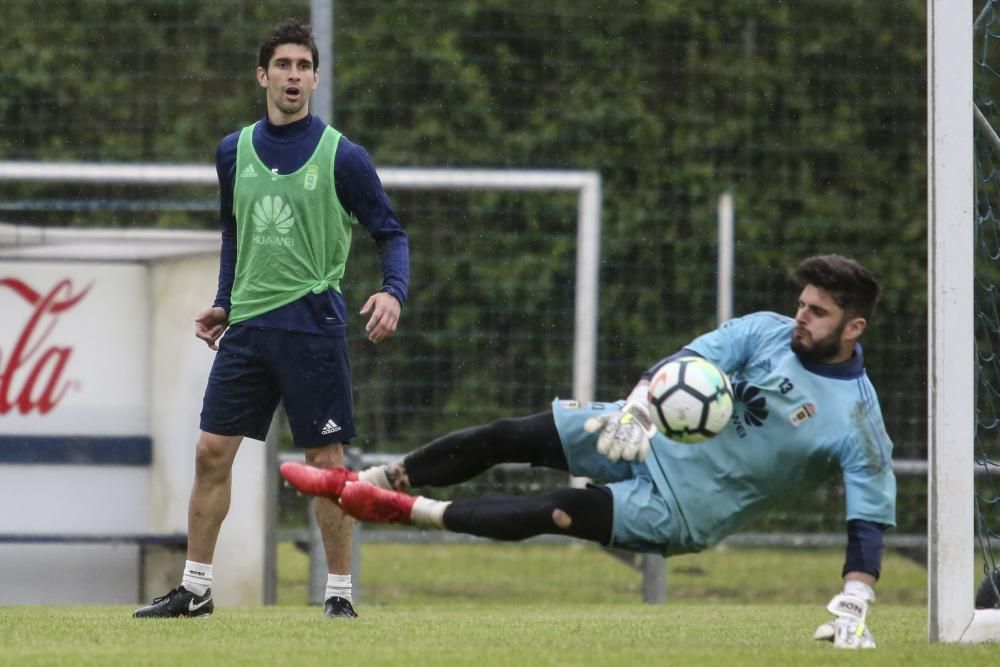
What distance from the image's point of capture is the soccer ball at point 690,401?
18.0 feet

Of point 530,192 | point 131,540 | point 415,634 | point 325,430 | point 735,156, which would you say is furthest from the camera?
point 735,156

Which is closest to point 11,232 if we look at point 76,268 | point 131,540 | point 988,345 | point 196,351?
point 76,268

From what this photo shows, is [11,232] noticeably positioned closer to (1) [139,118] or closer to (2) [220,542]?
(2) [220,542]

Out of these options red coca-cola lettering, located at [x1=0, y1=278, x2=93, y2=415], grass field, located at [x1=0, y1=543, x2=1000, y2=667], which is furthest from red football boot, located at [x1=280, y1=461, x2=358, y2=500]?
red coca-cola lettering, located at [x1=0, y1=278, x2=93, y2=415]

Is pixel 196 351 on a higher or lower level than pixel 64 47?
lower

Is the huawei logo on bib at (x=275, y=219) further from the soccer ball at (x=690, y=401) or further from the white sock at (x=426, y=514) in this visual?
the soccer ball at (x=690, y=401)

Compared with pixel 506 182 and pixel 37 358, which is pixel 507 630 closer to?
pixel 37 358

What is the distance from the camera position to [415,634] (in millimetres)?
6094

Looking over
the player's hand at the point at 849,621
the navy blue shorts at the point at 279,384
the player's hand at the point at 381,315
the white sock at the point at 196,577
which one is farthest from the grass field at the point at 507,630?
the player's hand at the point at 381,315

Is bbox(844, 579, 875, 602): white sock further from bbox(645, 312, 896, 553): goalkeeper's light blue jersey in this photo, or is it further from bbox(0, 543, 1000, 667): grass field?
bbox(645, 312, 896, 553): goalkeeper's light blue jersey

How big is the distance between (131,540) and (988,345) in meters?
4.55

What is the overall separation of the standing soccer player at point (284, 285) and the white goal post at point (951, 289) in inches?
83.8

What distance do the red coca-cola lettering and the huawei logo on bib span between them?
306cm

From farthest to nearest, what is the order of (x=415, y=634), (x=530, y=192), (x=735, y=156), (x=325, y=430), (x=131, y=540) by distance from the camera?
(x=735, y=156)
(x=530, y=192)
(x=131, y=540)
(x=325, y=430)
(x=415, y=634)
